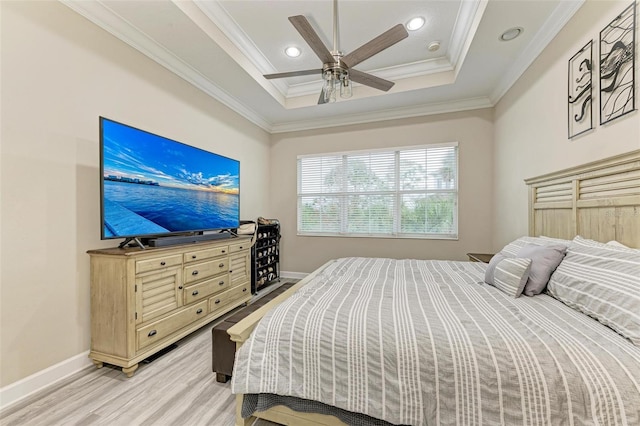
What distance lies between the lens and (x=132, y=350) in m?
1.90

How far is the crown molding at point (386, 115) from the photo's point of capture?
3.79 meters

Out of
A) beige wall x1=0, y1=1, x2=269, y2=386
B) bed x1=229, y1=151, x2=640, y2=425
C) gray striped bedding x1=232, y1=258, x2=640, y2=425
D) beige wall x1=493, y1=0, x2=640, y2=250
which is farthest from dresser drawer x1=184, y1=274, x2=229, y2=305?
beige wall x1=493, y1=0, x2=640, y2=250

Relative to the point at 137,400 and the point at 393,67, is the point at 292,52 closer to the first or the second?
the point at 393,67

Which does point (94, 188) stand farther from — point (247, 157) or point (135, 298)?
point (247, 157)

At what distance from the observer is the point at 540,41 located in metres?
2.42

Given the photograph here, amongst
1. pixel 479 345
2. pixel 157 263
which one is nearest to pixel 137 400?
pixel 157 263

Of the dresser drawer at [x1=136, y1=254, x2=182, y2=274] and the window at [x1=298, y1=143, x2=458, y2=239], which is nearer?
the dresser drawer at [x1=136, y1=254, x2=182, y2=274]

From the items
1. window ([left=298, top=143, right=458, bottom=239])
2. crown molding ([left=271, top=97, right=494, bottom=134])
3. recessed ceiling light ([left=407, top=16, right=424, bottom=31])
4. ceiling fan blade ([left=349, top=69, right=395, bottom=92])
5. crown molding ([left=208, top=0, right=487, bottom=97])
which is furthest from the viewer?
window ([left=298, top=143, right=458, bottom=239])

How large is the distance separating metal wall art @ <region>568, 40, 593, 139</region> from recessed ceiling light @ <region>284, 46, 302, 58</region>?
2.62 metres

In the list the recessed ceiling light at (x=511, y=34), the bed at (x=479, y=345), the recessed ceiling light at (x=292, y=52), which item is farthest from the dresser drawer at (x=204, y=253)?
the recessed ceiling light at (x=511, y=34)

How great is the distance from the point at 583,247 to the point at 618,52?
129cm

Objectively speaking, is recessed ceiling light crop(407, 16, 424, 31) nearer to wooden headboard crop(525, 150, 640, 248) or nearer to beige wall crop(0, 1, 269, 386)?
wooden headboard crop(525, 150, 640, 248)

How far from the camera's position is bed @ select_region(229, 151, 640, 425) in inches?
38.1

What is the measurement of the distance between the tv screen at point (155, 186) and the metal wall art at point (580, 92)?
351cm
